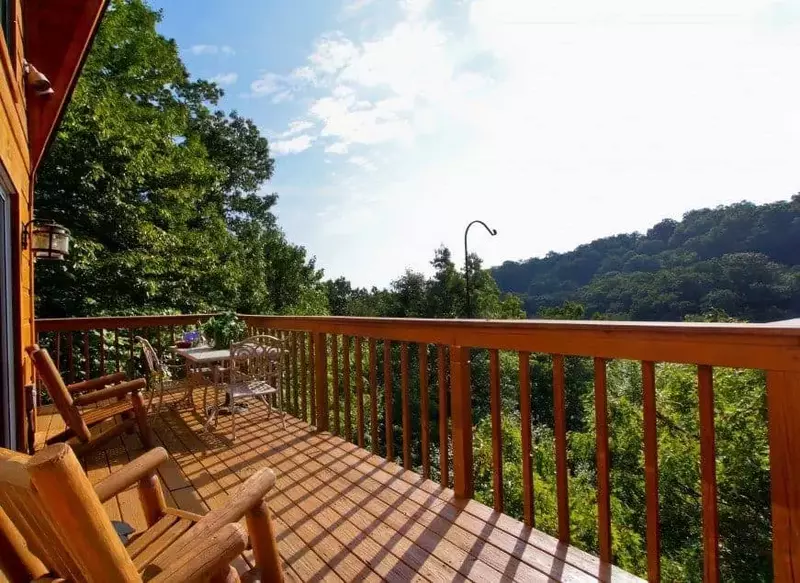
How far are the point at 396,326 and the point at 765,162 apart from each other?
27.3m

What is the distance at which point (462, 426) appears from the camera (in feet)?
7.80

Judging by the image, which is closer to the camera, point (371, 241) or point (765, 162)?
point (371, 241)

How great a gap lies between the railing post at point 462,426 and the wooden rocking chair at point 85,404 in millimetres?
2165

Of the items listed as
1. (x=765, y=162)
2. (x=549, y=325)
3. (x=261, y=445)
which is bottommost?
(x=261, y=445)

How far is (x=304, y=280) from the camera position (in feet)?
74.1

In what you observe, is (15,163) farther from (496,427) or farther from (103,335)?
(103,335)

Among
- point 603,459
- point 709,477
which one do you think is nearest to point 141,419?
point 603,459

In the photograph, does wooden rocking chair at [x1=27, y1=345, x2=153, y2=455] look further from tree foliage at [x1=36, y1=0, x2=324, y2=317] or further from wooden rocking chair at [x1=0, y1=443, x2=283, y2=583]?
tree foliage at [x1=36, y1=0, x2=324, y2=317]

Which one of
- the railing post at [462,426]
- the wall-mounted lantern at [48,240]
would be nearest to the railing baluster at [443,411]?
the railing post at [462,426]

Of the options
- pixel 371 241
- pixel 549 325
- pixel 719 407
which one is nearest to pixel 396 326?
pixel 549 325

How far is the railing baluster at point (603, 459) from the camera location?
1718 mm

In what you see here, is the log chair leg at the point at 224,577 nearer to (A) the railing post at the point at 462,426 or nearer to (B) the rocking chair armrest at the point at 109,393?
(A) the railing post at the point at 462,426

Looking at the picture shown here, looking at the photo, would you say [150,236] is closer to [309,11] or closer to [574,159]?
[309,11]

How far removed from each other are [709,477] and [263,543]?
54.4 inches
